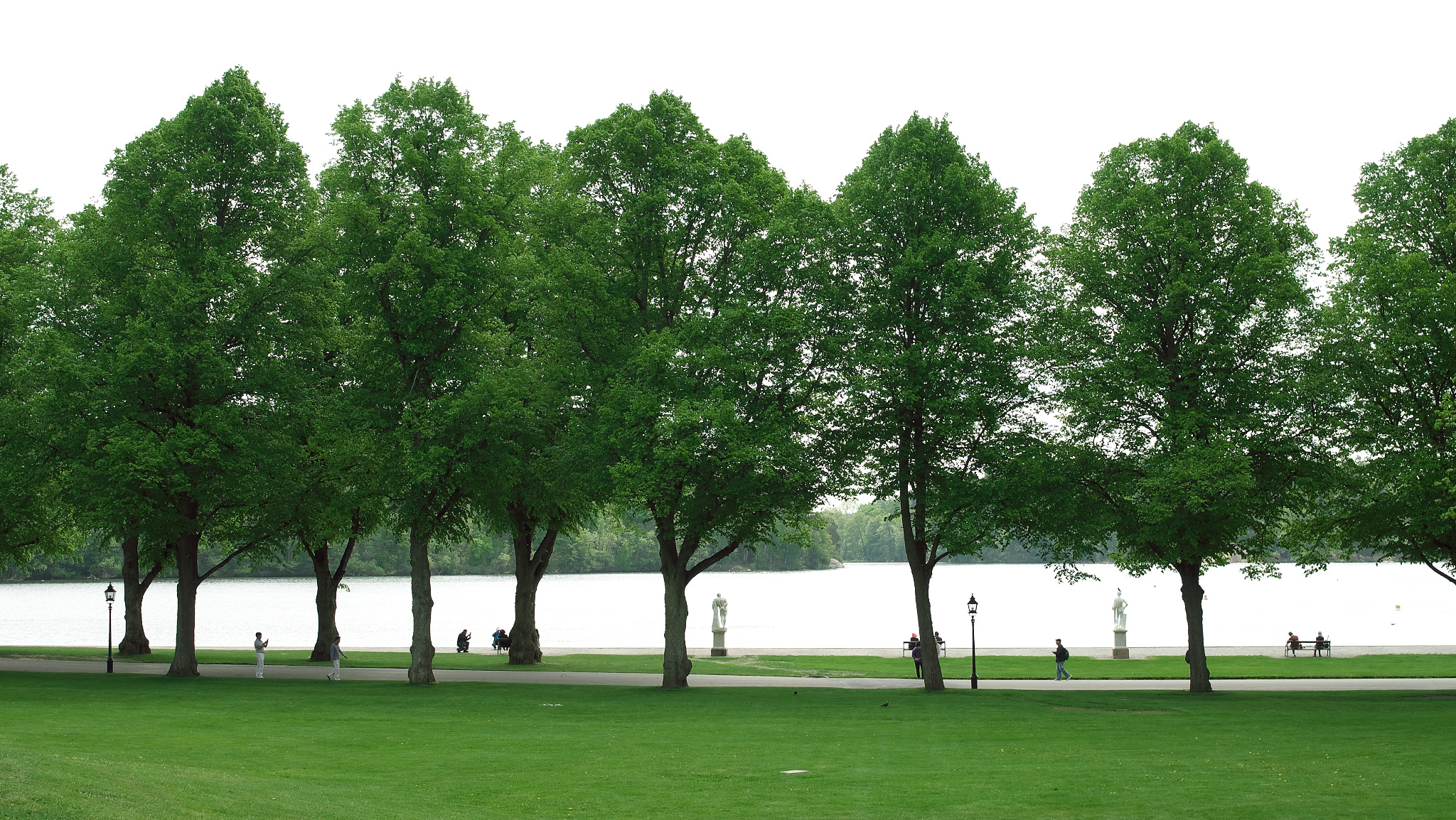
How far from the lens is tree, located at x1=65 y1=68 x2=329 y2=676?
102ft

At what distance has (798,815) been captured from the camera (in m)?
13.8

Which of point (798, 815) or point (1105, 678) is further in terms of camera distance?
point (1105, 678)

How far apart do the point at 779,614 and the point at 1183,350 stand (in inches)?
2986

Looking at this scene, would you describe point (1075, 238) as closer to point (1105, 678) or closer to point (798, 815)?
point (1105, 678)

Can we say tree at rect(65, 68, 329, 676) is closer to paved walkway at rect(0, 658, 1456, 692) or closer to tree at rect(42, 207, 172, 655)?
tree at rect(42, 207, 172, 655)

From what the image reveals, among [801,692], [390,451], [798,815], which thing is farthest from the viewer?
[390,451]

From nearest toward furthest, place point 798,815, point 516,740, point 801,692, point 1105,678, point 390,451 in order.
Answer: point 798,815, point 516,740, point 801,692, point 390,451, point 1105,678

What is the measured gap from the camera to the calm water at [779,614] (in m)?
71.0

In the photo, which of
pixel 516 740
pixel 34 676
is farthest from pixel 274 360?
pixel 516 740

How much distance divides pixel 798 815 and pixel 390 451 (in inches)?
848

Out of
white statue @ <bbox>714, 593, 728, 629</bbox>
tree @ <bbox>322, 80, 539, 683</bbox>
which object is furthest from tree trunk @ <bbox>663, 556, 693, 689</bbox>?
white statue @ <bbox>714, 593, 728, 629</bbox>

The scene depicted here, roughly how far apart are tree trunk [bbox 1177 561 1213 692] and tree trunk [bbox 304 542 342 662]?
28.3 meters

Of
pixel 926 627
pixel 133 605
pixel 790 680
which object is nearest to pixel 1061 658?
pixel 926 627

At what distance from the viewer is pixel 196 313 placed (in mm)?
31484
